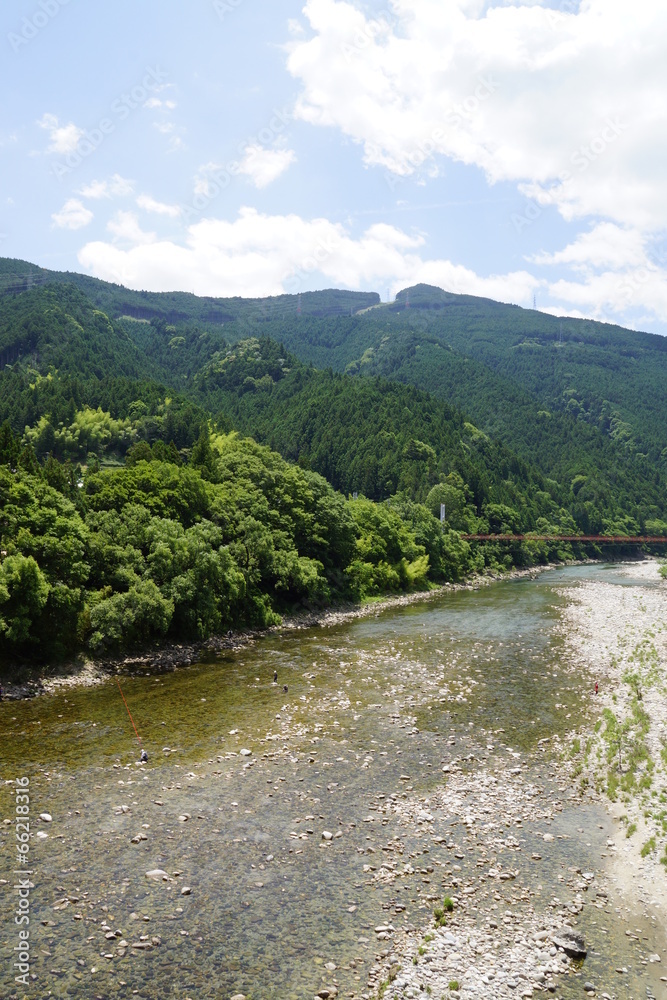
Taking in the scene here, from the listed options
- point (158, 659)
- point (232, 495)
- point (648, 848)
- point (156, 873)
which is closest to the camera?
point (156, 873)

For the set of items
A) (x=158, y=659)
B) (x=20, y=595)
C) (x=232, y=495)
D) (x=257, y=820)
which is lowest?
(x=158, y=659)

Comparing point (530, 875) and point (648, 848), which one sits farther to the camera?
point (648, 848)

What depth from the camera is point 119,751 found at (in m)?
27.0

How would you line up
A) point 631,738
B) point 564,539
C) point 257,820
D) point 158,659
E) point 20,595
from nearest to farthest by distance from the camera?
point 257,820 < point 631,738 < point 20,595 < point 158,659 < point 564,539

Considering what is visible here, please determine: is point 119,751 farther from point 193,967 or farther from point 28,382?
point 28,382

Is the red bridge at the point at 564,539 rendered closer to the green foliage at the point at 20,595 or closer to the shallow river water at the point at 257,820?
the shallow river water at the point at 257,820

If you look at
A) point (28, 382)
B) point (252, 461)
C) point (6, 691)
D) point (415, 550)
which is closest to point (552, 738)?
point (6, 691)

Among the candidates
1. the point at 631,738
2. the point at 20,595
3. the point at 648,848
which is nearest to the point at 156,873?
the point at 648,848

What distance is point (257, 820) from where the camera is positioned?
70.1 feet

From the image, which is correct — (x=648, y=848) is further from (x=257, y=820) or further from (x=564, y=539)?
(x=564, y=539)

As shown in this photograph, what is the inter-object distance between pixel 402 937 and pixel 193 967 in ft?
17.2

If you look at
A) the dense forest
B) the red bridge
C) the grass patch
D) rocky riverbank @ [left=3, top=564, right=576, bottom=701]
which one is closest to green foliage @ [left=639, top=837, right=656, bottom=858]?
the grass patch

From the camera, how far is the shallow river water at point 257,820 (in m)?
14.8

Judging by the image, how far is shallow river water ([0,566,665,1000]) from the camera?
14.8 m
